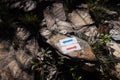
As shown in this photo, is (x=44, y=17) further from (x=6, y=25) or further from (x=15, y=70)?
(x=15, y=70)

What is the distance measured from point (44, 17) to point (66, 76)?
5.20 ft

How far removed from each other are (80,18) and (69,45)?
1031 millimetres

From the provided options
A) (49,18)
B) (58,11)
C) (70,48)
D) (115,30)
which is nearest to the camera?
(70,48)

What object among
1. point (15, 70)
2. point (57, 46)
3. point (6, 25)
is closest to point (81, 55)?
point (57, 46)

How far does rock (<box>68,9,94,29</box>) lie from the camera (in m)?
5.87

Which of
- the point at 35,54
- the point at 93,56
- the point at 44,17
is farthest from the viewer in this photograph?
the point at 44,17

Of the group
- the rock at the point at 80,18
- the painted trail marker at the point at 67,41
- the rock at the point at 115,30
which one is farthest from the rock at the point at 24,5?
the rock at the point at 115,30

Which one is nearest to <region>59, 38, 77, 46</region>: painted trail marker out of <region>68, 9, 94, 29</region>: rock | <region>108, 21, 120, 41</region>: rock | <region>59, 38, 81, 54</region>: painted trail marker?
<region>59, 38, 81, 54</region>: painted trail marker

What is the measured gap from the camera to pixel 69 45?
524 centimetres

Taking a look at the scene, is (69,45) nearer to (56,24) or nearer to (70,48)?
(70,48)

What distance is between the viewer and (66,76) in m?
5.39

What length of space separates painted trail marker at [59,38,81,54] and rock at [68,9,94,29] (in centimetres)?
57

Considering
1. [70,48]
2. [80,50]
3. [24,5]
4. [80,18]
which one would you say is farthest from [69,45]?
[24,5]

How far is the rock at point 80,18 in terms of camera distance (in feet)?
19.3
